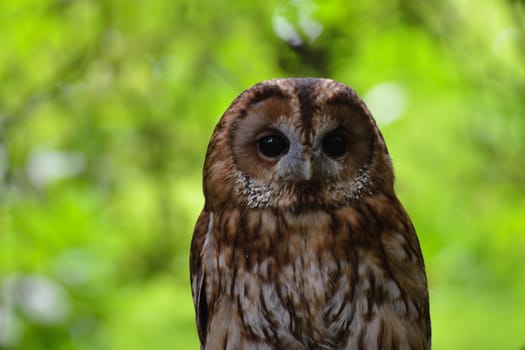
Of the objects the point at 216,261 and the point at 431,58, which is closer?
the point at 216,261

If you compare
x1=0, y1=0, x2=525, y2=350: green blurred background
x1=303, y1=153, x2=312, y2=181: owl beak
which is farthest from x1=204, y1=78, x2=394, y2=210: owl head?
x1=0, y1=0, x2=525, y2=350: green blurred background

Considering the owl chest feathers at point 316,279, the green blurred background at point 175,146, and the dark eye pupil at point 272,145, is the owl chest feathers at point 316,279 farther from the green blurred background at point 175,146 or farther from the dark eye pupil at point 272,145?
the green blurred background at point 175,146

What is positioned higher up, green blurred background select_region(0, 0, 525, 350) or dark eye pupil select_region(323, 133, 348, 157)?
green blurred background select_region(0, 0, 525, 350)

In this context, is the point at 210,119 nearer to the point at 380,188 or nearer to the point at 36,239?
the point at 36,239

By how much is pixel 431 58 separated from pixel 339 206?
5.74ft

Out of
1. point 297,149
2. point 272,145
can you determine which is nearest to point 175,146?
point 272,145

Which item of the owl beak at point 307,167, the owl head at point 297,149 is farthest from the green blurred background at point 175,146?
the owl beak at point 307,167

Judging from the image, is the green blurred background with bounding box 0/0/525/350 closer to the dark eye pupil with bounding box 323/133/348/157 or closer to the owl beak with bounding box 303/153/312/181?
the dark eye pupil with bounding box 323/133/348/157

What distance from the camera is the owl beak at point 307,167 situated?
103 inches

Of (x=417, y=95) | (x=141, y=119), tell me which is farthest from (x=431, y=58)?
(x=141, y=119)

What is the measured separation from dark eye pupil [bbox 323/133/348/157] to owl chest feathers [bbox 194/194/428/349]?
0.17 meters

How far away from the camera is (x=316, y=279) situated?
8.95 feet

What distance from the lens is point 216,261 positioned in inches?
113

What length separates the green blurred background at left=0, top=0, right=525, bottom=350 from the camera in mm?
4012
